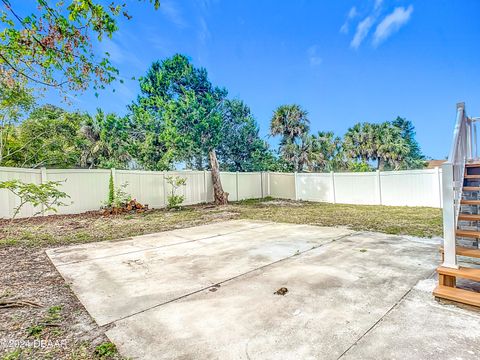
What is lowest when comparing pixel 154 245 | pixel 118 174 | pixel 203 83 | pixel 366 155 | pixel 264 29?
pixel 154 245

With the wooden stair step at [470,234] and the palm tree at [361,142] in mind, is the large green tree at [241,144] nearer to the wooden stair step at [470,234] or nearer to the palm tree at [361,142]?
the palm tree at [361,142]

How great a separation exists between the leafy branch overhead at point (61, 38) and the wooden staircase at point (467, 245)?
370cm

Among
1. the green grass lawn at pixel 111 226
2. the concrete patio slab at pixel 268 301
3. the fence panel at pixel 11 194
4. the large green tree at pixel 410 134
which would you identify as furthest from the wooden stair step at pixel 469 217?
the large green tree at pixel 410 134

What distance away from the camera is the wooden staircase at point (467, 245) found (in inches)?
82.7

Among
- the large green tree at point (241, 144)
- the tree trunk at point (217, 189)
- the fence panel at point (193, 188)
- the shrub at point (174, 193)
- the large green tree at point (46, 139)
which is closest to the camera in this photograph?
the shrub at point (174, 193)

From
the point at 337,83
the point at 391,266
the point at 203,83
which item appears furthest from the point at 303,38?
the point at 391,266

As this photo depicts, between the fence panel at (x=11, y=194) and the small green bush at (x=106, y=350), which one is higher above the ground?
the fence panel at (x=11, y=194)

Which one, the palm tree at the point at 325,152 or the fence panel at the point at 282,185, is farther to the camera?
the palm tree at the point at 325,152

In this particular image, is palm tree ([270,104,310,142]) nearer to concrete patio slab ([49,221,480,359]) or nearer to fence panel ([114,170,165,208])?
fence panel ([114,170,165,208])

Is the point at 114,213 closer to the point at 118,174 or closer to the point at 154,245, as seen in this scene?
the point at 118,174

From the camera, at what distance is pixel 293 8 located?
Result: 365 inches

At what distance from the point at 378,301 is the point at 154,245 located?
3.41m

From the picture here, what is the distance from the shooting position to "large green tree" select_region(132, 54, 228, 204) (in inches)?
430

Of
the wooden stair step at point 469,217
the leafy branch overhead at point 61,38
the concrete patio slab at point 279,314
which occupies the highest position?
the leafy branch overhead at point 61,38
